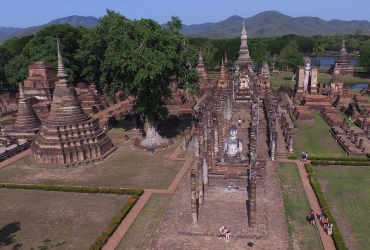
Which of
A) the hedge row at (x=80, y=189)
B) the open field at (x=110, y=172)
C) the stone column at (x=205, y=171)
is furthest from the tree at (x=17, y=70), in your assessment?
the stone column at (x=205, y=171)

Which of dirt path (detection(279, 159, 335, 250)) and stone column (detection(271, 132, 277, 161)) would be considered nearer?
dirt path (detection(279, 159, 335, 250))

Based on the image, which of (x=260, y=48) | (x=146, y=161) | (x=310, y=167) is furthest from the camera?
(x=260, y=48)

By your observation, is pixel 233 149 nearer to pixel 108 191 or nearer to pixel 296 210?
pixel 296 210

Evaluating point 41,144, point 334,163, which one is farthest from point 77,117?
point 334,163

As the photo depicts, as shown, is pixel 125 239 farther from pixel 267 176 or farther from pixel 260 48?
pixel 260 48

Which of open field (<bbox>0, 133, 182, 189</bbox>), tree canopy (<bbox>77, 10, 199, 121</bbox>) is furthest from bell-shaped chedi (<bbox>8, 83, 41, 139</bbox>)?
tree canopy (<bbox>77, 10, 199, 121</bbox>)

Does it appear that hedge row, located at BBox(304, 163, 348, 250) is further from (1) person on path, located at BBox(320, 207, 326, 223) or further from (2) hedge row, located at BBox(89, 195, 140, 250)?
(2) hedge row, located at BBox(89, 195, 140, 250)

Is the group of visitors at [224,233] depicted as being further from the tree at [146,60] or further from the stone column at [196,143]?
the tree at [146,60]
